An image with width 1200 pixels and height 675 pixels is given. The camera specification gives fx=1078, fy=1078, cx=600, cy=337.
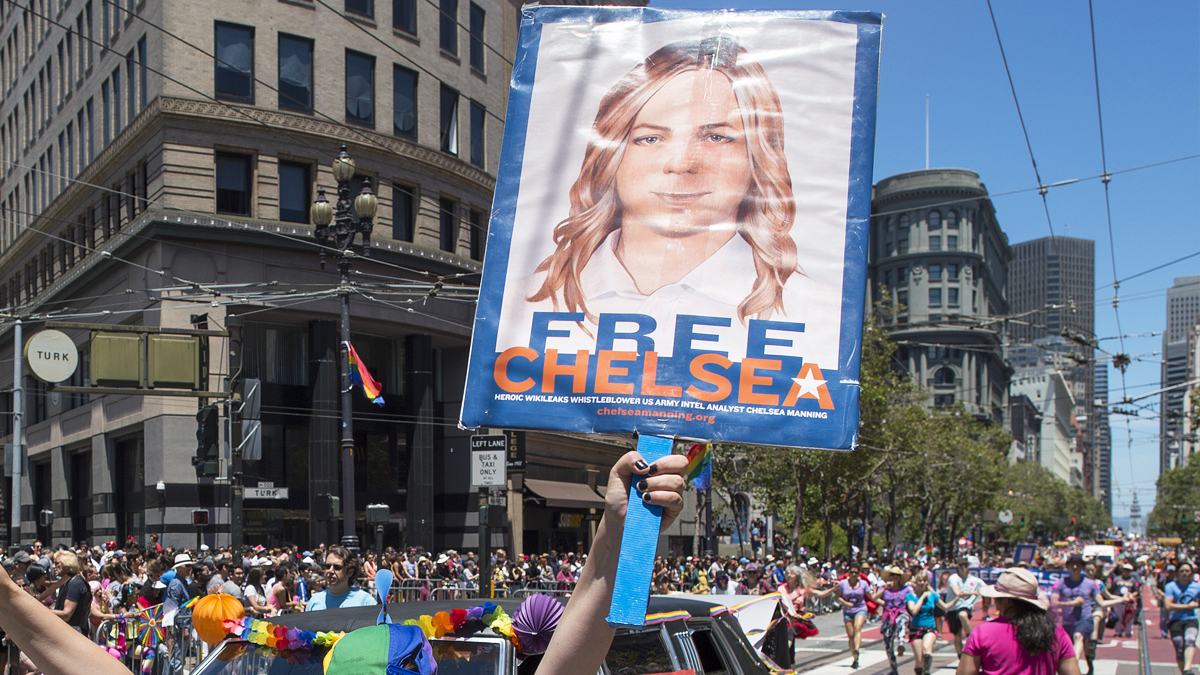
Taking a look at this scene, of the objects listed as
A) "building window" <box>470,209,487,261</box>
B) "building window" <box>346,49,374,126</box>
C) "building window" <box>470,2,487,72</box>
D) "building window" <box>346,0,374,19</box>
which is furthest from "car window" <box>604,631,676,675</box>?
"building window" <box>470,2,487,72</box>

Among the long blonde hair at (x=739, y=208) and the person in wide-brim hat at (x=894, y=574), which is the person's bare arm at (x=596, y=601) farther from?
the person in wide-brim hat at (x=894, y=574)

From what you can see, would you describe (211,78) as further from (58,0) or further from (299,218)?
(58,0)

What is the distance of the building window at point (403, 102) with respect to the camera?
36031mm

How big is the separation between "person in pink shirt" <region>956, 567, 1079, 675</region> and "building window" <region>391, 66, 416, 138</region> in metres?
32.3

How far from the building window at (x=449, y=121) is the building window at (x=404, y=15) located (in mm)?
2447

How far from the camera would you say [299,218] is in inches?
1344

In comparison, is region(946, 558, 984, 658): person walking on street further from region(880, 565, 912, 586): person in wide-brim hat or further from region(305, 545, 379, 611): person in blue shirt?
region(305, 545, 379, 611): person in blue shirt

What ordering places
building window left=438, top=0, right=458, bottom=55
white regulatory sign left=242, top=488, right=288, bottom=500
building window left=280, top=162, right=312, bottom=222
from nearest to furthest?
1. white regulatory sign left=242, top=488, right=288, bottom=500
2. building window left=280, top=162, right=312, bottom=222
3. building window left=438, top=0, right=458, bottom=55

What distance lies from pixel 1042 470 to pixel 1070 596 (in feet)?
358

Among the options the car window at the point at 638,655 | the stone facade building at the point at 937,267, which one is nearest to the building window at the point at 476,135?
the car window at the point at 638,655

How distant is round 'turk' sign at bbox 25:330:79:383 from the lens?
15422 mm

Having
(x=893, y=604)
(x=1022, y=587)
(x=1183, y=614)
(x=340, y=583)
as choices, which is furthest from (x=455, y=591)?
(x=1022, y=587)

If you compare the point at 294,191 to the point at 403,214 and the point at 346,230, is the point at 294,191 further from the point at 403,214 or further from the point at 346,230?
the point at 346,230

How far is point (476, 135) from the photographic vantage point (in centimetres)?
3978
